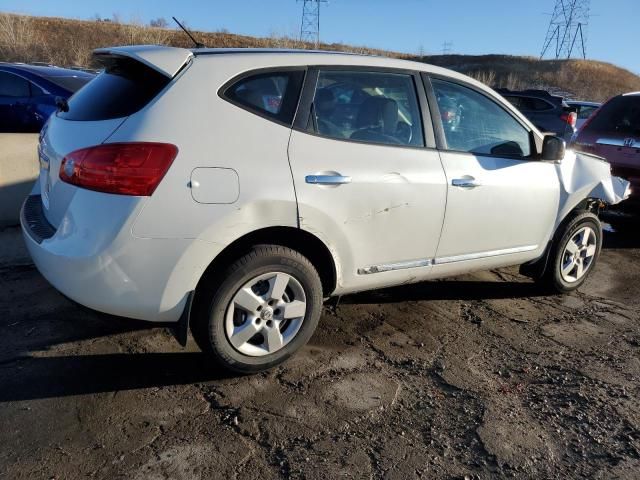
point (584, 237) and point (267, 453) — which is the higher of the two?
point (584, 237)

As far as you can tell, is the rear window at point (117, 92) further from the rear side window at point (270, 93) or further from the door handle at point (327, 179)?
the door handle at point (327, 179)

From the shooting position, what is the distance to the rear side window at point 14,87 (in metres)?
7.40

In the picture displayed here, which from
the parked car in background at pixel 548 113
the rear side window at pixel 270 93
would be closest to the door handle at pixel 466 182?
the rear side window at pixel 270 93

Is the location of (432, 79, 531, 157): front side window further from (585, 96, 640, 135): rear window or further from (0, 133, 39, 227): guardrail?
(0, 133, 39, 227): guardrail

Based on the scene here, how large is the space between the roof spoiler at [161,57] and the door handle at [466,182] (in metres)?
1.81

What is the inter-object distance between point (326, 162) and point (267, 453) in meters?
1.53

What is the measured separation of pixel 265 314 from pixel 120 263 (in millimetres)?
835

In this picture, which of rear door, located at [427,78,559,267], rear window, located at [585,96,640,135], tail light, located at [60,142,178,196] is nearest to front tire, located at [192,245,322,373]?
tail light, located at [60,142,178,196]

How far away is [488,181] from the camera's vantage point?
12.4 ft

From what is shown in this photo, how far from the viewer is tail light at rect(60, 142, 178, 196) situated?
2607 millimetres

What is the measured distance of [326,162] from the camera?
3070mm

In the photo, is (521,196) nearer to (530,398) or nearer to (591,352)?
(591,352)

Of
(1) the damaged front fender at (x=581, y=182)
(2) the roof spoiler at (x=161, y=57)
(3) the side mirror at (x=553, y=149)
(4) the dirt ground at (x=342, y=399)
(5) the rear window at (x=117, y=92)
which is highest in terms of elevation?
A: (2) the roof spoiler at (x=161, y=57)

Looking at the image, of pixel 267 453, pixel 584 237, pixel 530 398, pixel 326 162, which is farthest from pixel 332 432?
pixel 584 237
